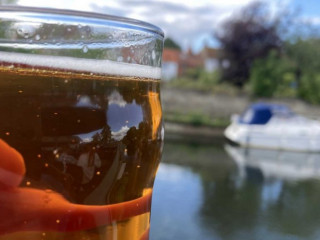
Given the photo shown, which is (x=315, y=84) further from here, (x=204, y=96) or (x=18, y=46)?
(x=18, y=46)

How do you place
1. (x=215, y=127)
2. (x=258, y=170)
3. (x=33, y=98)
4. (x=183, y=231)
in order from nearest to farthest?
1. (x=33, y=98)
2. (x=183, y=231)
3. (x=258, y=170)
4. (x=215, y=127)

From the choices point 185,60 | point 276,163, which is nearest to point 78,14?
point 276,163

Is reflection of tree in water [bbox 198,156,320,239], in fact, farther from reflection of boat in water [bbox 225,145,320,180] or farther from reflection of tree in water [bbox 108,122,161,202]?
reflection of tree in water [bbox 108,122,161,202]

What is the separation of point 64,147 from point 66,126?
0.6 inches

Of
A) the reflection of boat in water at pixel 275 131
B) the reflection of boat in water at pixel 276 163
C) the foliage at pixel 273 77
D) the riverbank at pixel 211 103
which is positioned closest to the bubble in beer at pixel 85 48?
the reflection of boat in water at pixel 276 163

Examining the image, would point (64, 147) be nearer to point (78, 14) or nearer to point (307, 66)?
point (78, 14)

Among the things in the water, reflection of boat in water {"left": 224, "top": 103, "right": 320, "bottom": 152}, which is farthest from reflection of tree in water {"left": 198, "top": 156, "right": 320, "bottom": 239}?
reflection of boat in water {"left": 224, "top": 103, "right": 320, "bottom": 152}

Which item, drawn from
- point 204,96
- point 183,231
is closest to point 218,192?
point 183,231

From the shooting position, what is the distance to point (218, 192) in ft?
10.5

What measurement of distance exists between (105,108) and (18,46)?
8 centimetres

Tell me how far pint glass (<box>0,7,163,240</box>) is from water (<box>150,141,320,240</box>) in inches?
24.4

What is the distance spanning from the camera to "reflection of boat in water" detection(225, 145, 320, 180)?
14.4 feet

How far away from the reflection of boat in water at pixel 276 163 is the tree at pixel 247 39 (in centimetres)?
716

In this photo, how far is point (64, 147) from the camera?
0.31 meters
